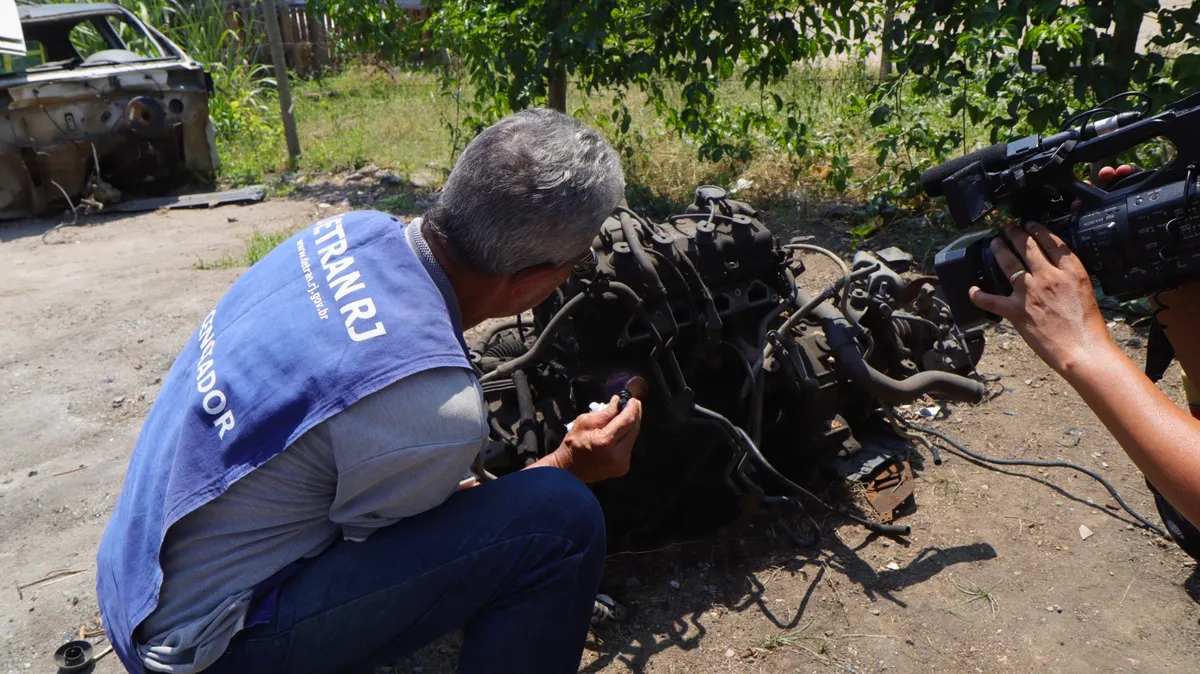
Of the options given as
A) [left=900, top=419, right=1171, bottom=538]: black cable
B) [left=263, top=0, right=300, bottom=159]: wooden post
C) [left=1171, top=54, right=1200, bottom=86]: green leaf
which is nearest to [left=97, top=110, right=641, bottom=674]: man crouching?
[left=900, top=419, right=1171, bottom=538]: black cable

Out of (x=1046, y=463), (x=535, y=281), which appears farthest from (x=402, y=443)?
(x=1046, y=463)

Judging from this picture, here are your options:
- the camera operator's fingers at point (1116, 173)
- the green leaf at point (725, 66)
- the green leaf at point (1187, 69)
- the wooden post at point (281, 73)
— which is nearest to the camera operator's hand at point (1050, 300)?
the camera operator's fingers at point (1116, 173)

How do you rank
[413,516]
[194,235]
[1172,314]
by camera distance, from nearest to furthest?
Answer: [413,516], [1172,314], [194,235]

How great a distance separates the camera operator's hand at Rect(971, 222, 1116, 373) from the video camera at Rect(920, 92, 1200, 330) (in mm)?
68

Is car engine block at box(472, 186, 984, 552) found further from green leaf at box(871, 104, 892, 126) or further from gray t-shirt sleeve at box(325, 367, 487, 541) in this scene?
green leaf at box(871, 104, 892, 126)

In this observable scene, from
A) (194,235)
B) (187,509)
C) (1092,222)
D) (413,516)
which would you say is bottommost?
(194,235)

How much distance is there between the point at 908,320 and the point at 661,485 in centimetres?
105

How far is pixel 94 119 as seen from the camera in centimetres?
703

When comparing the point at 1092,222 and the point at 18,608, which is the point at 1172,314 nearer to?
the point at 1092,222

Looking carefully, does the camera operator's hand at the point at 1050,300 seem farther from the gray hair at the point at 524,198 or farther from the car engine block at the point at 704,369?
the car engine block at the point at 704,369

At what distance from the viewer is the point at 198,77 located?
297 inches

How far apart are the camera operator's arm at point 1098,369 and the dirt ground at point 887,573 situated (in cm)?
107

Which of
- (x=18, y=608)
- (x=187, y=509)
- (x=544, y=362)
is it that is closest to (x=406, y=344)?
(x=187, y=509)

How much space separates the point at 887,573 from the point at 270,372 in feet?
6.51
